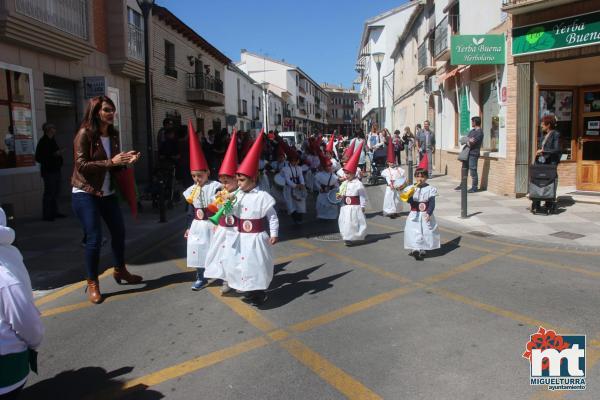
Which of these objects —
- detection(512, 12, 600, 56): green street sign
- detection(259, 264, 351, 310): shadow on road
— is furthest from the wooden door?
detection(259, 264, 351, 310): shadow on road

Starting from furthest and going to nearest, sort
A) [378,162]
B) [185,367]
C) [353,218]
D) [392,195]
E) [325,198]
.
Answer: [378,162]
[392,195]
[325,198]
[353,218]
[185,367]

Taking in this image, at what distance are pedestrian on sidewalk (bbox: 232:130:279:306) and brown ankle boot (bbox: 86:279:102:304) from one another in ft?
4.45

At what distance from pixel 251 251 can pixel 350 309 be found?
109 centimetres

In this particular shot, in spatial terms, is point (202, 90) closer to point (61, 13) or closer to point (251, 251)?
point (61, 13)

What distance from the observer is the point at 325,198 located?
979 cm

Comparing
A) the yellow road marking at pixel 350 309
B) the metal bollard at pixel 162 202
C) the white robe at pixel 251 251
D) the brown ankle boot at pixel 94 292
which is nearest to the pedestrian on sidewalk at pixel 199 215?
the white robe at pixel 251 251

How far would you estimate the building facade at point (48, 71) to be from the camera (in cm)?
1026

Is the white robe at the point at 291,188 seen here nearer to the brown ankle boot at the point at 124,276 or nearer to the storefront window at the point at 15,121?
the brown ankle boot at the point at 124,276

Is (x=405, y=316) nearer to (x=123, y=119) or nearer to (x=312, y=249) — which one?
(x=312, y=249)

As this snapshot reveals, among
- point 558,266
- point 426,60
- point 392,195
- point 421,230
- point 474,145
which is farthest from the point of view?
point 426,60

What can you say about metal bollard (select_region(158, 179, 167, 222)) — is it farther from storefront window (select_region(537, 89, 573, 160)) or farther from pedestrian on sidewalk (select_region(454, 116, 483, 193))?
→ storefront window (select_region(537, 89, 573, 160))

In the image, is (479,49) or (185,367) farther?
(479,49)

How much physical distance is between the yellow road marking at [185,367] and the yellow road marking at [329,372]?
264 mm

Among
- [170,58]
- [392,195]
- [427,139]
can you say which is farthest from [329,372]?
[170,58]
